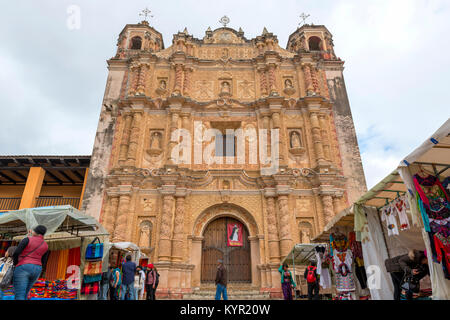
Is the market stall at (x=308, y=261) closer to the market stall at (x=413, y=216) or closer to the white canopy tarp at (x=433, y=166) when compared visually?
the market stall at (x=413, y=216)

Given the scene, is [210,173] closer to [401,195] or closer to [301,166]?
[301,166]

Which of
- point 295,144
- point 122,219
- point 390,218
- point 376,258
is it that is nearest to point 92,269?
point 122,219

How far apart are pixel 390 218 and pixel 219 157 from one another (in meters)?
8.94

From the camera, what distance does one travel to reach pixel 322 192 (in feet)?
41.5

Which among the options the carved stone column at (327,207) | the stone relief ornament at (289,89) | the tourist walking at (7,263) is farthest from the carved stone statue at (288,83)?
the tourist walking at (7,263)

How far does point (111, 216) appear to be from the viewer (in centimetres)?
1239

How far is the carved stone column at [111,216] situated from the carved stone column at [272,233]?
669cm

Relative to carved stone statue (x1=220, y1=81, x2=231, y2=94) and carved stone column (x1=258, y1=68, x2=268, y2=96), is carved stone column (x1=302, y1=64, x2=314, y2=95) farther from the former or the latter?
carved stone statue (x1=220, y1=81, x2=231, y2=94)

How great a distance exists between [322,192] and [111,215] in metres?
9.35

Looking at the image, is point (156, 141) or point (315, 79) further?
point (315, 79)

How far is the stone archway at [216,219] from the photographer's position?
38.7 ft

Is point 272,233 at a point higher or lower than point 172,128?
lower

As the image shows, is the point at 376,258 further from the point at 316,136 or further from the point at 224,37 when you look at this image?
the point at 224,37
